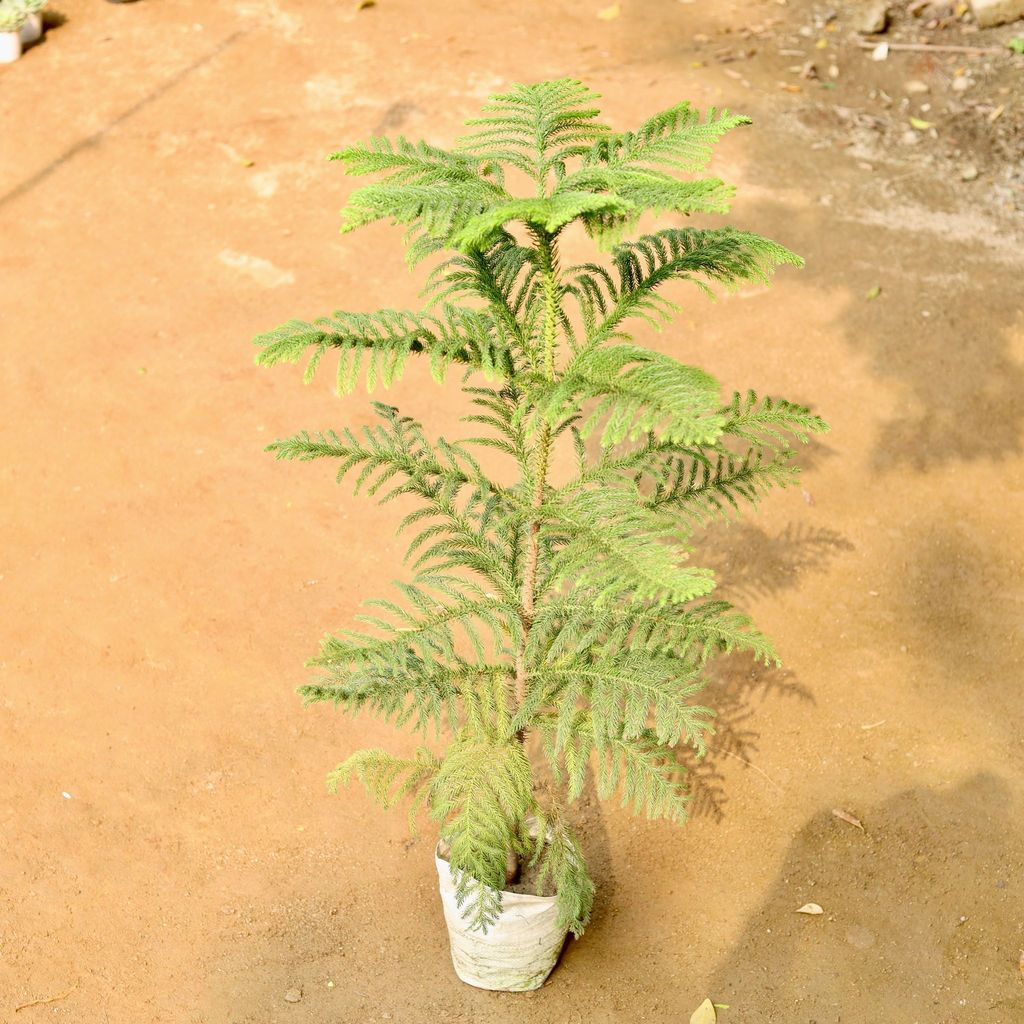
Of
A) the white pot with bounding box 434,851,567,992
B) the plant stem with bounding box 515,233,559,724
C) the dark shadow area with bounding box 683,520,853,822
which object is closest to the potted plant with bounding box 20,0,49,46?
the dark shadow area with bounding box 683,520,853,822

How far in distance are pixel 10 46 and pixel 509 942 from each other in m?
7.75

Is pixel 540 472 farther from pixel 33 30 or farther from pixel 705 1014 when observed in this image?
pixel 33 30

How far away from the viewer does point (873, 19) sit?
889cm

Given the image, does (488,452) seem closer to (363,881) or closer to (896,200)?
(363,881)

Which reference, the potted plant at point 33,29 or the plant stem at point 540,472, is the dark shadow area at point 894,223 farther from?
the potted plant at point 33,29

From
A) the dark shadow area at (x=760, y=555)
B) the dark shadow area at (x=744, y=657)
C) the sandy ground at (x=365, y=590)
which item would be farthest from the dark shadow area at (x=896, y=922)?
the dark shadow area at (x=760, y=555)

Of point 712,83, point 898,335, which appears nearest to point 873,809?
point 898,335

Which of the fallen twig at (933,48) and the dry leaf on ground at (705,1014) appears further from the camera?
the fallen twig at (933,48)

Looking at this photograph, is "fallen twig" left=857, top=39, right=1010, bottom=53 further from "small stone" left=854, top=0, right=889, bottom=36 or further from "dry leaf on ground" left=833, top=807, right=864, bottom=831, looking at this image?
"dry leaf on ground" left=833, top=807, right=864, bottom=831

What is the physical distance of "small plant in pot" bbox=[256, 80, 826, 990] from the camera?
2.50 m

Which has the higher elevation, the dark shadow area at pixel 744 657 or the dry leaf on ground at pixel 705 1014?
the dark shadow area at pixel 744 657

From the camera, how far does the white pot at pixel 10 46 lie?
28.4 feet

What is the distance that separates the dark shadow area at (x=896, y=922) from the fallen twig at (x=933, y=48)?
613 cm

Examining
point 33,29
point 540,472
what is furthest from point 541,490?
point 33,29
